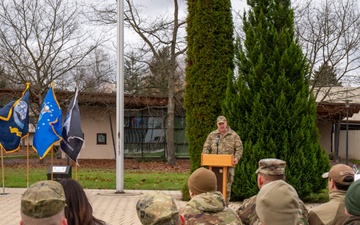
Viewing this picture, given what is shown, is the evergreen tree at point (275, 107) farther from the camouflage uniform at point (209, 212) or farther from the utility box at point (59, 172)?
the camouflage uniform at point (209, 212)

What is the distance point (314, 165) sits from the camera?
12.2 metres

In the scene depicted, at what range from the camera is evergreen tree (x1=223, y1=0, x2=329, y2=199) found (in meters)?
12.1

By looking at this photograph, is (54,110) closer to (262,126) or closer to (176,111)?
(262,126)

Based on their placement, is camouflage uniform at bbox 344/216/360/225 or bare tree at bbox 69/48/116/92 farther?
bare tree at bbox 69/48/116/92

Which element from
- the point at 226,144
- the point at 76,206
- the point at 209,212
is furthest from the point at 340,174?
the point at 226,144

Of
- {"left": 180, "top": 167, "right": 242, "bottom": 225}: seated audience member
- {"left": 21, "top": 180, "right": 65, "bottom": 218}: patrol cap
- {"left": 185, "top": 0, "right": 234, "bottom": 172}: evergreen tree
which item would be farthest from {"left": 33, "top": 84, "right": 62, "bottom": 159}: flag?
{"left": 21, "top": 180, "right": 65, "bottom": 218}: patrol cap

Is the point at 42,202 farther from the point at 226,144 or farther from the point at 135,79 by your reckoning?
the point at 135,79

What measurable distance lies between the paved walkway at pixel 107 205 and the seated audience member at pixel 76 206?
6298mm

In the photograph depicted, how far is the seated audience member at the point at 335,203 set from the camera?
178 inches

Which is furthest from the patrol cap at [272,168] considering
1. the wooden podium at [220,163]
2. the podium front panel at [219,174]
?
the podium front panel at [219,174]

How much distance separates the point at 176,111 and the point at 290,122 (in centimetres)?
1811

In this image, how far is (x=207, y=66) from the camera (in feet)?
41.4

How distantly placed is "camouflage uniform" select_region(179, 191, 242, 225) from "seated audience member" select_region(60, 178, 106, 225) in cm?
85

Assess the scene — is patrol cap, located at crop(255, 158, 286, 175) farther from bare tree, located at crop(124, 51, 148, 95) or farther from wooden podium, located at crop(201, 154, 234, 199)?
bare tree, located at crop(124, 51, 148, 95)
